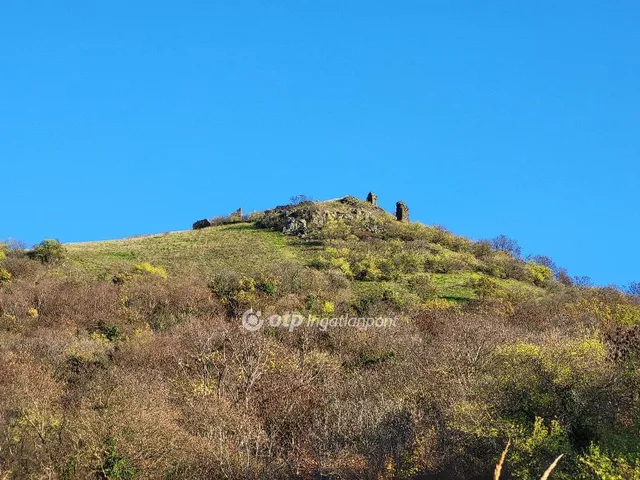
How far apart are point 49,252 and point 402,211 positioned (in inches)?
1501

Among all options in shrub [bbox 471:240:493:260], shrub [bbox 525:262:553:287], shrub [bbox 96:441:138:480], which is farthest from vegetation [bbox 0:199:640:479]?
shrub [bbox 471:240:493:260]

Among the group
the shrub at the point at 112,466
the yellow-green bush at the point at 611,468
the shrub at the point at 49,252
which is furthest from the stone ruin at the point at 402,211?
the yellow-green bush at the point at 611,468

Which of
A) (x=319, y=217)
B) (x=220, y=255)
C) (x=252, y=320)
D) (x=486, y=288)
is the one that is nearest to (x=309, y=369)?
(x=252, y=320)

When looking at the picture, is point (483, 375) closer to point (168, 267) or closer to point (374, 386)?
point (374, 386)

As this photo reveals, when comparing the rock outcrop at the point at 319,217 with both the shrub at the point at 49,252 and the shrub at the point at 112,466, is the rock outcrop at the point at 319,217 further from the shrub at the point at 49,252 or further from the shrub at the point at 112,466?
the shrub at the point at 112,466

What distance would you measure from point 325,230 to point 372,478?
46521 mm

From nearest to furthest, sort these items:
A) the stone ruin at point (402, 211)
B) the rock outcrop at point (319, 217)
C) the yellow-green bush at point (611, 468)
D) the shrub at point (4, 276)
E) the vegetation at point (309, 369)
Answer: the yellow-green bush at point (611, 468) → the vegetation at point (309, 369) → the shrub at point (4, 276) → the rock outcrop at point (319, 217) → the stone ruin at point (402, 211)

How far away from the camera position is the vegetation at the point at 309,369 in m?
22.2

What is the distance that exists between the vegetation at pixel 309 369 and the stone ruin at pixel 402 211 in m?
14.8

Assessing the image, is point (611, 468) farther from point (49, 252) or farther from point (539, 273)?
point (49, 252)

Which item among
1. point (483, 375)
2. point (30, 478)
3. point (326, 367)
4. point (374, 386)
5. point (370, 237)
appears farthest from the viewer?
point (370, 237)

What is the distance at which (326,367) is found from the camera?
35500 mm

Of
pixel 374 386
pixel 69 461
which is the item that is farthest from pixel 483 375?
pixel 69 461

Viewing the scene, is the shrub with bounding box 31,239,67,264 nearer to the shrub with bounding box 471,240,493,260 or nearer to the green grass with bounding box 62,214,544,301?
the green grass with bounding box 62,214,544,301
